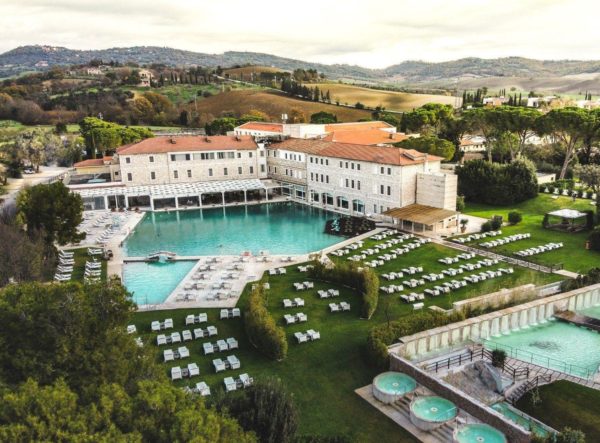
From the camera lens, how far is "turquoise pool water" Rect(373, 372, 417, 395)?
19047 millimetres

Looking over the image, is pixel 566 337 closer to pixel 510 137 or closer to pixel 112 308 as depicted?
pixel 112 308

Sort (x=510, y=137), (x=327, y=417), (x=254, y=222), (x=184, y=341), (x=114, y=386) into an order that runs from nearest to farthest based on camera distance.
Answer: (x=114, y=386) < (x=327, y=417) < (x=184, y=341) < (x=254, y=222) < (x=510, y=137)

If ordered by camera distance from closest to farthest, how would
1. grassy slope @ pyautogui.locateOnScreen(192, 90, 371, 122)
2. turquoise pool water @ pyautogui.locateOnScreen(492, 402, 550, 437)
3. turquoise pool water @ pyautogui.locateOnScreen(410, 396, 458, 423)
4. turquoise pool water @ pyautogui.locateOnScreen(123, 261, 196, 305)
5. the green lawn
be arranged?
turquoise pool water @ pyautogui.locateOnScreen(492, 402, 550, 437)
turquoise pool water @ pyautogui.locateOnScreen(410, 396, 458, 423)
turquoise pool water @ pyautogui.locateOnScreen(123, 261, 196, 305)
the green lawn
grassy slope @ pyautogui.locateOnScreen(192, 90, 371, 122)

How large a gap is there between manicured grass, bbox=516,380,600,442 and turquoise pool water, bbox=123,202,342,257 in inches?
884

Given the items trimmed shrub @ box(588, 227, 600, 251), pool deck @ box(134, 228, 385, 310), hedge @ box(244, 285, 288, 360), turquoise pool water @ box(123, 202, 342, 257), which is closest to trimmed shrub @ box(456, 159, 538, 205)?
trimmed shrub @ box(588, 227, 600, 251)

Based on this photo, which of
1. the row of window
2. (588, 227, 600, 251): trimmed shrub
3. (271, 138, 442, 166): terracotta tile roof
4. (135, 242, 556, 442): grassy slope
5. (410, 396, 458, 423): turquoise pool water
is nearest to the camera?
(410, 396, 458, 423): turquoise pool water

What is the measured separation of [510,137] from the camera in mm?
62812

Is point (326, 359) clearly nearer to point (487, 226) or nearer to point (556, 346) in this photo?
point (556, 346)

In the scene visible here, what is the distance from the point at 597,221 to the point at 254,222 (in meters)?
29.9

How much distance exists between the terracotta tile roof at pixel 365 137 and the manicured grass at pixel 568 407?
45.7 metres

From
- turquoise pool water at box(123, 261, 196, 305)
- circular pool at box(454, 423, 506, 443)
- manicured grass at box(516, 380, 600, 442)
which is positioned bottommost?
turquoise pool water at box(123, 261, 196, 305)

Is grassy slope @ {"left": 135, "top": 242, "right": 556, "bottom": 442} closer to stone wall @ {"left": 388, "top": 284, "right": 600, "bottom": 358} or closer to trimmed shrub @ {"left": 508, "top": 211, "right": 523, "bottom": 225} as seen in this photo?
stone wall @ {"left": 388, "top": 284, "right": 600, "bottom": 358}

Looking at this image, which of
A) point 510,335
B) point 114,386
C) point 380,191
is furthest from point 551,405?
point 380,191

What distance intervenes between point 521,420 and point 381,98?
134207 millimetres
